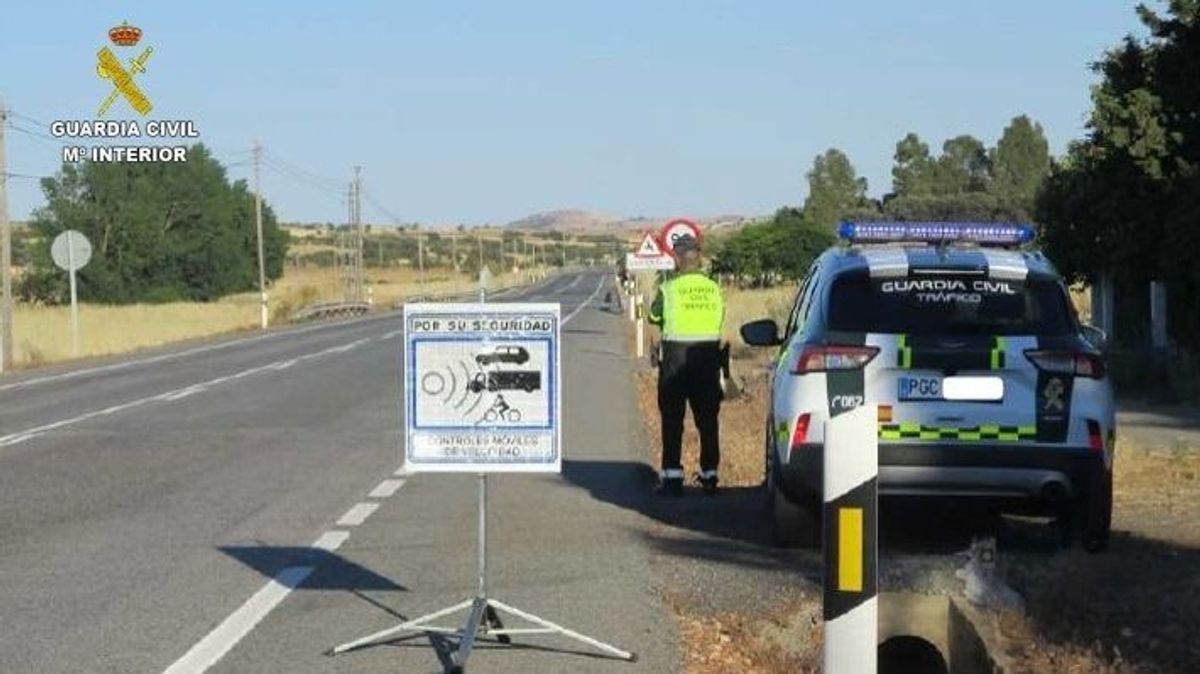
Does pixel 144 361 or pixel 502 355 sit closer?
pixel 502 355

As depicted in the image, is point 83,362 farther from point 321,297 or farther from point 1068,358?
point 321,297

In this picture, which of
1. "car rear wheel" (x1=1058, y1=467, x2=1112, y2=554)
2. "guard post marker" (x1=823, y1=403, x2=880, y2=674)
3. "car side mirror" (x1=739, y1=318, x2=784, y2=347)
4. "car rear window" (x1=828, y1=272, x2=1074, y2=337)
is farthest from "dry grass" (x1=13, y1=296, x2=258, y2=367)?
"guard post marker" (x1=823, y1=403, x2=880, y2=674)

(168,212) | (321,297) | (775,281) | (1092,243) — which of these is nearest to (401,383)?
(1092,243)

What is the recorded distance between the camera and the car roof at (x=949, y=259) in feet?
34.5

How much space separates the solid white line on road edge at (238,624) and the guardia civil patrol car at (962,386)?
2.78m

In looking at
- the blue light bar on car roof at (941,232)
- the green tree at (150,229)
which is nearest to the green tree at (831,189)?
the green tree at (150,229)

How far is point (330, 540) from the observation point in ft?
38.4

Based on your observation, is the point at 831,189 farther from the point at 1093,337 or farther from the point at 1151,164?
the point at 1093,337

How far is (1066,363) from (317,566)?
4.30 meters

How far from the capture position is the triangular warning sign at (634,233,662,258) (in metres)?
31.7

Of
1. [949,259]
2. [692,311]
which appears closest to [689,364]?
[692,311]

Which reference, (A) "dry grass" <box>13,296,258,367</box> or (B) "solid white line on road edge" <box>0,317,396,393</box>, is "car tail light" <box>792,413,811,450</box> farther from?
(A) "dry grass" <box>13,296,258,367</box>

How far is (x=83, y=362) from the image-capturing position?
4078cm

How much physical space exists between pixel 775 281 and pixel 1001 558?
5807cm
